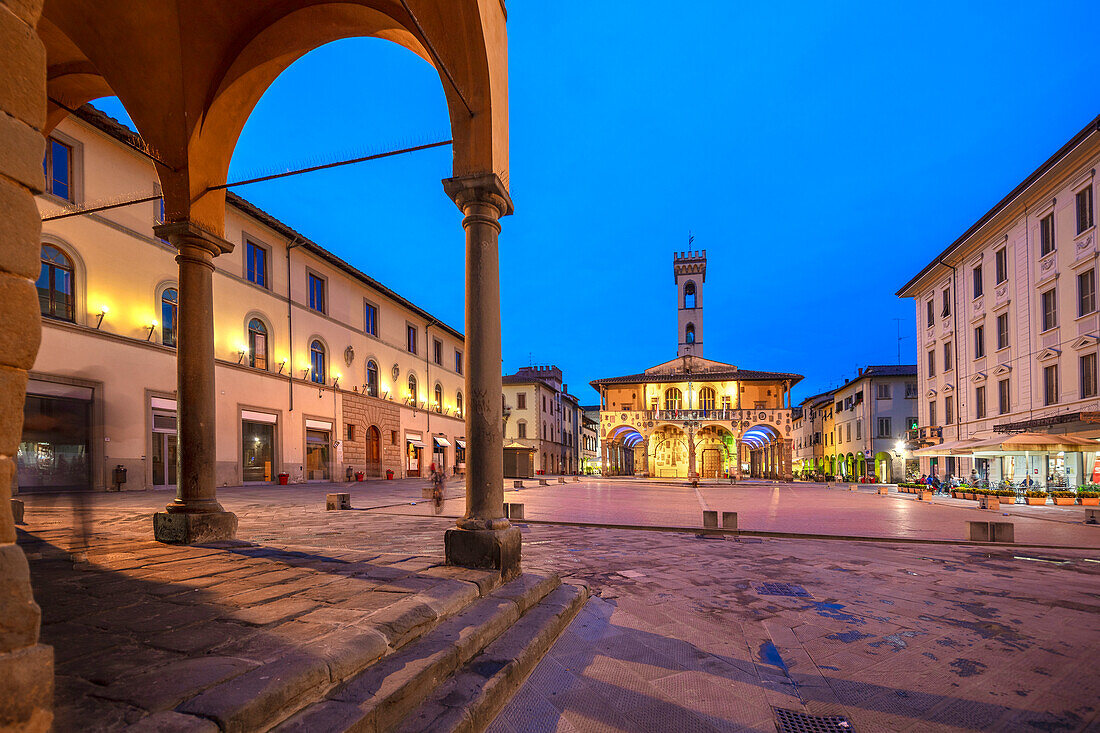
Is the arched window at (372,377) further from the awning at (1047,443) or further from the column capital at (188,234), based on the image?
the awning at (1047,443)

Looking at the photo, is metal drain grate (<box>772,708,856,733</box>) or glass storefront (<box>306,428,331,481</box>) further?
glass storefront (<box>306,428,331,481</box>)

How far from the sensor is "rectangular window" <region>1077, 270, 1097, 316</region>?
17.1 meters

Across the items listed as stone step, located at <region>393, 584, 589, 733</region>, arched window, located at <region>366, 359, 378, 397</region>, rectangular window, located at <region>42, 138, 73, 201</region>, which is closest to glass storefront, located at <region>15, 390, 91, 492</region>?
rectangular window, located at <region>42, 138, 73, 201</region>

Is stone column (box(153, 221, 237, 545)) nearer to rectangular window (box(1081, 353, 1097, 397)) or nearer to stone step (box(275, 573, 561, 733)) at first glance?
stone step (box(275, 573, 561, 733))

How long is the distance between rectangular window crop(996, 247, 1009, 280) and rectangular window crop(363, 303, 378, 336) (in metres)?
29.4

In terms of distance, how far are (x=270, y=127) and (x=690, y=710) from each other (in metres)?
130

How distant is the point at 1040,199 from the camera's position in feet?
65.6

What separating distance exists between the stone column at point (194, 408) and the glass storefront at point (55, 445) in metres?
12.0

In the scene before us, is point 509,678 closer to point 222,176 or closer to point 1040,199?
point 222,176

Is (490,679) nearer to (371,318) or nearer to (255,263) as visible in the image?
(255,263)

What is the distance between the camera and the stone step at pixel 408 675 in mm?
2258

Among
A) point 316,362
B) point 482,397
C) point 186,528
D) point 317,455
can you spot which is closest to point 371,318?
point 316,362

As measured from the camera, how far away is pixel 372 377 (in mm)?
30672

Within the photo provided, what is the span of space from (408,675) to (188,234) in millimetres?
5624
